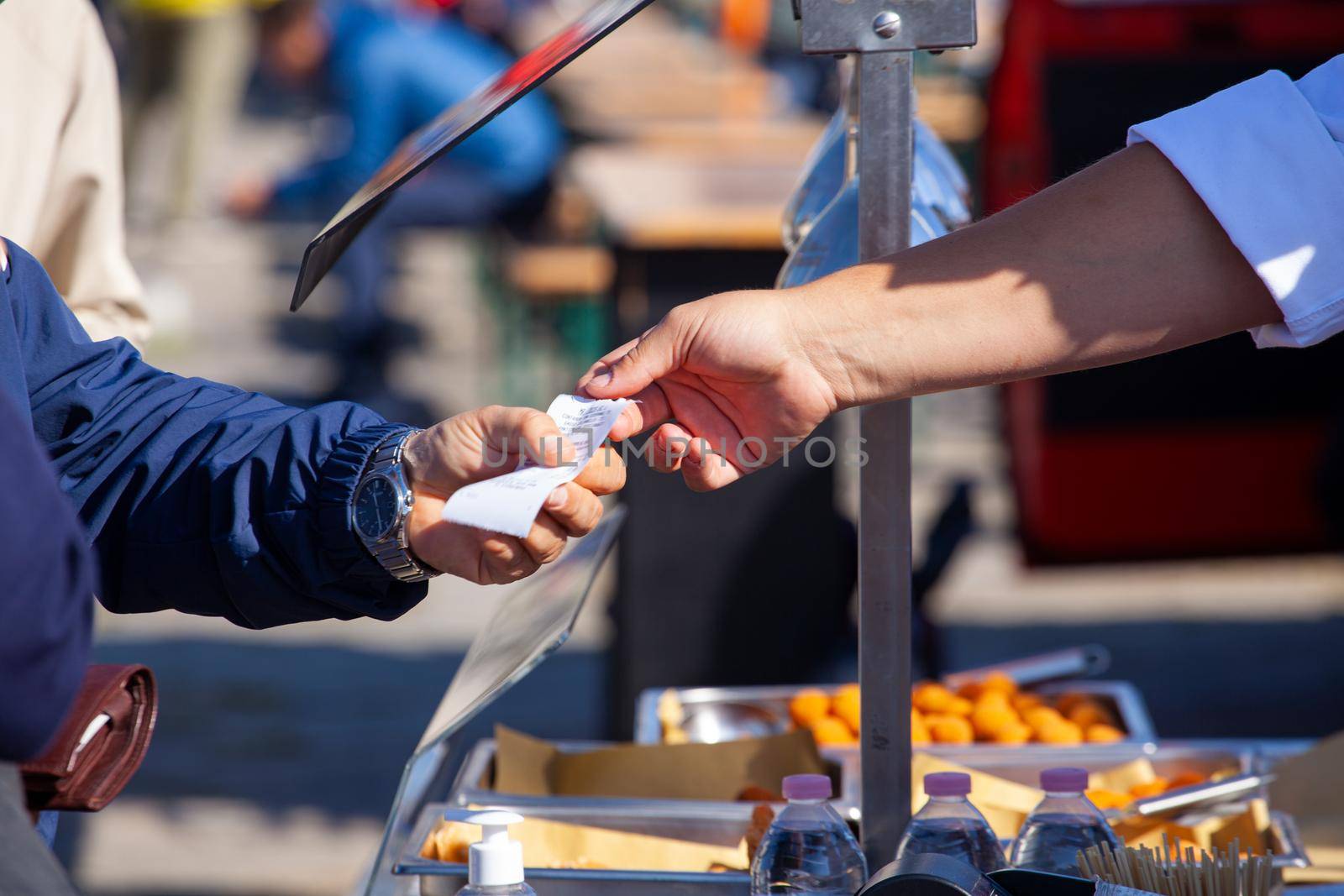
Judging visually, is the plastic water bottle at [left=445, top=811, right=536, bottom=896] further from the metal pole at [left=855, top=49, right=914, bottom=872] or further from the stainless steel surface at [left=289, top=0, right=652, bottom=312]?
the stainless steel surface at [left=289, top=0, right=652, bottom=312]

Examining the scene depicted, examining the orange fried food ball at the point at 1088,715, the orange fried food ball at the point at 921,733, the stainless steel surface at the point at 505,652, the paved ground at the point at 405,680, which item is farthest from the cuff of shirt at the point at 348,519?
the paved ground at the point at 405,680

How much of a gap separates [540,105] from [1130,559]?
3706 mm

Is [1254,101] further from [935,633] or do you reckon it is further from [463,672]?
[935,633]

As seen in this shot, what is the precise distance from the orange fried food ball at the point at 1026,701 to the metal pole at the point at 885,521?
92 cm

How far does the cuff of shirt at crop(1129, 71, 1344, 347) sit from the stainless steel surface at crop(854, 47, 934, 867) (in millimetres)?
239

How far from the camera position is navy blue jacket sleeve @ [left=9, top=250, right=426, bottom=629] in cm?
138

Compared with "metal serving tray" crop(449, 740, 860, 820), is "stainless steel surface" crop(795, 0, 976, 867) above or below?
above

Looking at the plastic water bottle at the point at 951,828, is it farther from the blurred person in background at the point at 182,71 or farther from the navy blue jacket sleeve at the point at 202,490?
the blurred person in background at the point at 182,71

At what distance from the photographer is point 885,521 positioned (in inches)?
54.3

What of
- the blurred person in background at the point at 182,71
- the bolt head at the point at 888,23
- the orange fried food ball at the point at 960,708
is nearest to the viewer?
the bolt head at the point at 888,23

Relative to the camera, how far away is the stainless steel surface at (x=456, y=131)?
1188 mm

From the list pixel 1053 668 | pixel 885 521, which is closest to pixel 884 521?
pixel 885 521

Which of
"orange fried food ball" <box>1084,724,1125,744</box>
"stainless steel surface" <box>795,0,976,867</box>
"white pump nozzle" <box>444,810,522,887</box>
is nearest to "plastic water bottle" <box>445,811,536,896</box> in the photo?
"white pump nozzle" <box>444,810,522,887</box>

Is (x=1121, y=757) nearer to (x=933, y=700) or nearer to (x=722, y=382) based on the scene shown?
(x=933, y=700)
